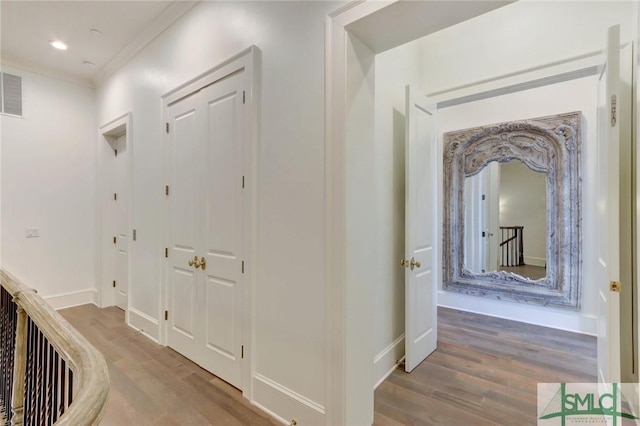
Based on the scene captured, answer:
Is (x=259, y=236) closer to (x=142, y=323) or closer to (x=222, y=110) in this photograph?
(x=222, y=110)

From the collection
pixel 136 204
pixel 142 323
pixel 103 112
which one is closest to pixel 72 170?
pixel 103 112

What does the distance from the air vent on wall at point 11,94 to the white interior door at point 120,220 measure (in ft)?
3.58

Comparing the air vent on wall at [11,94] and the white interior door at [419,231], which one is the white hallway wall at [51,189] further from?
the white interior door at [419,231]


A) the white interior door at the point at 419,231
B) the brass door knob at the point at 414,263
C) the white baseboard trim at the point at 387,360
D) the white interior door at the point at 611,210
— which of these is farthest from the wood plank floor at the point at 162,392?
the white interior door at the point at 611,210

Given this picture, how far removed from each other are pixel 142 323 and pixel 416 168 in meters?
3.30

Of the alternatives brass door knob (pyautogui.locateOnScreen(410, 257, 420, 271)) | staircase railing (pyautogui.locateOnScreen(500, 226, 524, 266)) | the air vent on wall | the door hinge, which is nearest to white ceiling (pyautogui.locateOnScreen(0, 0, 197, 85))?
the air vent on wall

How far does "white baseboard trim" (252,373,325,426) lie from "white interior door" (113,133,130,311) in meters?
2.86

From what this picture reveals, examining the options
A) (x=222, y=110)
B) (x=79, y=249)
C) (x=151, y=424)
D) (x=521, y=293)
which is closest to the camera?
(x=151, y=424)

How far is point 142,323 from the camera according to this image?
3184 mm

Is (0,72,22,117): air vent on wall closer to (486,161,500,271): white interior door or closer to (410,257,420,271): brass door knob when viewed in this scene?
(410,257,420,271): brass door knob

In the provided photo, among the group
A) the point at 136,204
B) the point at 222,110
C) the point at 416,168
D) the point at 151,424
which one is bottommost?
the point at 151,424

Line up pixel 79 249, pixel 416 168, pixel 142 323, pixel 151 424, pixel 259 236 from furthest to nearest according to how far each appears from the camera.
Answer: pixel 79 249 → pixel 142 323 → pixel 416 168 → pixel 259 236 → pixel 151 424

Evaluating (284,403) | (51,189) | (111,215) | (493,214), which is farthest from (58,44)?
(493,214)

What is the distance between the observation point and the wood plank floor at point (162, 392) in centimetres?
189
